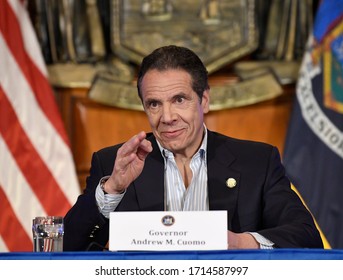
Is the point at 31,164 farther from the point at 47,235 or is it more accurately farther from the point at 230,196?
the point at 47,235

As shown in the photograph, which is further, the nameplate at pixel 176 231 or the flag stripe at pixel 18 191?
the flag stripe at pixel 18 191

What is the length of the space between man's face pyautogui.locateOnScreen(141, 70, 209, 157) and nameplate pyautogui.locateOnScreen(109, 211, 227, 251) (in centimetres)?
68

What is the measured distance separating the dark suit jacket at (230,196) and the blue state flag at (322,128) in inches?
Result: 68.8

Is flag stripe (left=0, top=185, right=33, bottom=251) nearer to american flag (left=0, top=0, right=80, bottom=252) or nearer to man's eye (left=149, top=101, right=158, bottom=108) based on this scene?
american flag (left=0, top=0, right=80, bottom=252)

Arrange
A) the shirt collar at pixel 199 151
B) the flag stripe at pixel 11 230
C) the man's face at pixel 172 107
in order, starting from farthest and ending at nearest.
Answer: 1. the flag stripe at pixel 11 230
2. the shirt collar at pixel 199 151
3. the man's face at pixel 172 107

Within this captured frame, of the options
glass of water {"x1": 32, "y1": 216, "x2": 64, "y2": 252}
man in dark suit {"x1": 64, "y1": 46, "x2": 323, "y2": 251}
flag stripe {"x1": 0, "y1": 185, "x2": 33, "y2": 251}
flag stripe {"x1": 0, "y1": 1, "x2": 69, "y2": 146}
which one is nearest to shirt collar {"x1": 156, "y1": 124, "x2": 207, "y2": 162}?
man in dark suit {"x1": 64, "y1": 46, "x2": 323, "y2": 251}

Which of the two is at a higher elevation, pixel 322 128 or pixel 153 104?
pixel 153 104

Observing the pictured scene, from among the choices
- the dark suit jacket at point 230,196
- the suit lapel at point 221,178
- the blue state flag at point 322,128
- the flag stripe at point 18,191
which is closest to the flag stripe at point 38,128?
the flag stripe at point 18,191

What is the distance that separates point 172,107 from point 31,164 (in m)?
2.09

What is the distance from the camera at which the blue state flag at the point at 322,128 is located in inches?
174

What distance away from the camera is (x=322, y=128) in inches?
177

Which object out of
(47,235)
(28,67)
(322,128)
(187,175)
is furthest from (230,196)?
(28,67)

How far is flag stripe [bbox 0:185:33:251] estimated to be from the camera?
4281 millimetres

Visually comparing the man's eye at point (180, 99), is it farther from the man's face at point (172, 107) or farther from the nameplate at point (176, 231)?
the nameplate at point (176, 231)
